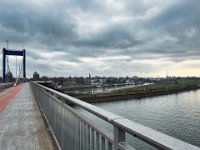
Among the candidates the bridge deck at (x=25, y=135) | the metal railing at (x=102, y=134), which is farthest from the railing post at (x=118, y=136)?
the bridge deck at (x=25, y=135)

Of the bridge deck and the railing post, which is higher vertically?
the railing post

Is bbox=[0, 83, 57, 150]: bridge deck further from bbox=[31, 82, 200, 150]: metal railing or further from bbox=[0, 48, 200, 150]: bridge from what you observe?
bbox=[31, 82, 200, 150]: metal railing

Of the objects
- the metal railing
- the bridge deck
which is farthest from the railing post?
the bridge deck

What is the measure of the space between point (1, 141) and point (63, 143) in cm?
169

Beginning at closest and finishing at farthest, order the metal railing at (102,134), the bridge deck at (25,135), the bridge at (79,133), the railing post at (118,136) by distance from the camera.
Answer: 1. the metal railing at (102,134)
2. the bridge at (79,133)
3. the railing post at (118,136)
4. the bridge deck at (25,135)

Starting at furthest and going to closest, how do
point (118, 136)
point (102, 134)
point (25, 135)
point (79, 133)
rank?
1. point (25, 135)
2. point (79, 133)
3. point (102, 134)
4. point (118, 136)

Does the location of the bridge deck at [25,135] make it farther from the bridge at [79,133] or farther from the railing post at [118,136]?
the railing post at [118,136]

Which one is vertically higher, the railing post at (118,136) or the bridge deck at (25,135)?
the railing post at (118,136)

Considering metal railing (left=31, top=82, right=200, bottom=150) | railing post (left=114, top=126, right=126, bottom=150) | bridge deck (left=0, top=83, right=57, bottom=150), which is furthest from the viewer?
bridge deck (left=0, top=83, right=57, bottom=150)

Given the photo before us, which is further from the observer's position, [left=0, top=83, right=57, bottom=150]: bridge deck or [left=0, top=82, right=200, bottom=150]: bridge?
[left=0, top=83, right=57, bottom=150]: bridge deck

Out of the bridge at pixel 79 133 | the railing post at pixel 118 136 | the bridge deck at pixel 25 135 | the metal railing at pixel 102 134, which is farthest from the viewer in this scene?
the bridge deck at pixel 25 135

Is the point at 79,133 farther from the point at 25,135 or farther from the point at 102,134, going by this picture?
the point at 25,135

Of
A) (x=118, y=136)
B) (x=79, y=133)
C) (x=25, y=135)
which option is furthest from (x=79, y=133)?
(x=25, y=135)

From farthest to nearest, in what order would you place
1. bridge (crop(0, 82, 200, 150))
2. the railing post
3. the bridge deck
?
the bridge deck < the railing post < bridge (crop(0, 82, 200, 150))
